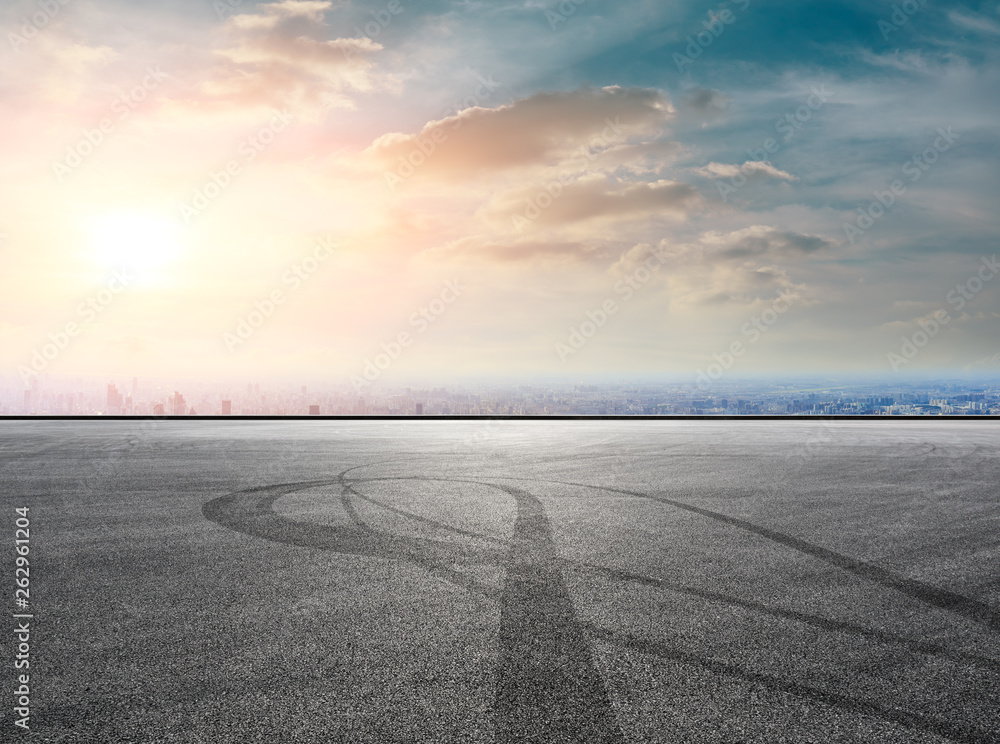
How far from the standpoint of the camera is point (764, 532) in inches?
277

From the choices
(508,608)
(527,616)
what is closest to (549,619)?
(527,616)

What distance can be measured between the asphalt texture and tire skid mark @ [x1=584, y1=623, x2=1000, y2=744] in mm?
16

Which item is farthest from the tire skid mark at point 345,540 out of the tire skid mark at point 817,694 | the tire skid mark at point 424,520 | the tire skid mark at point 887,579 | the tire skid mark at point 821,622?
the tire skid mark at point 887,579

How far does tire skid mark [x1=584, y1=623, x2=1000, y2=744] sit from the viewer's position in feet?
10.2

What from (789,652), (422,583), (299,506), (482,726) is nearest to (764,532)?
(789,652)

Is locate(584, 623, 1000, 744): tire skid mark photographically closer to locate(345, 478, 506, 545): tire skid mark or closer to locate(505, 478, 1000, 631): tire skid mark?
locate(505, 478, 1000, 631): tire skid mark

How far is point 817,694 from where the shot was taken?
3436mm

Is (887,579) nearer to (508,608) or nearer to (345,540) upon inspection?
(508,608)

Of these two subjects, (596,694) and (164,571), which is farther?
(164,571)

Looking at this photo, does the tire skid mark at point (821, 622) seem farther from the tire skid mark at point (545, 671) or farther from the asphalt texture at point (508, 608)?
the tire skid mark at point (545, 671)

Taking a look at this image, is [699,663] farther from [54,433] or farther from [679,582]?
[54,433]

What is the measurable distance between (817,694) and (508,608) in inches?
77.5

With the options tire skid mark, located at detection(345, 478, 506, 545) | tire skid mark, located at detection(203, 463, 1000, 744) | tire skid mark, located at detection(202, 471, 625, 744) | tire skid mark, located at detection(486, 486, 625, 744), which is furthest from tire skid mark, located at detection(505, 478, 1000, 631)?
tire skid mark, located at detection(345, 478, 506, 545)

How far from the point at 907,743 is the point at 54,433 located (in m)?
21.3
